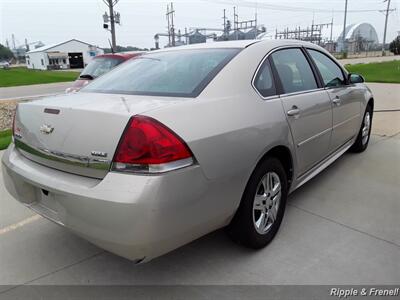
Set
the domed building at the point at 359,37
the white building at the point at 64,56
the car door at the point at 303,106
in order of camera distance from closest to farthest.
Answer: the car door at the point at 303,106, the white building at the point at 64,56, the domed building at the point at 359,37

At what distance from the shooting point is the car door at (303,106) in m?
2.97

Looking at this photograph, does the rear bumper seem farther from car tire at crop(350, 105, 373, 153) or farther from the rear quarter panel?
car tire at crop(350, 105, 373, 153)

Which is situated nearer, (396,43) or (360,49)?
(396,43)

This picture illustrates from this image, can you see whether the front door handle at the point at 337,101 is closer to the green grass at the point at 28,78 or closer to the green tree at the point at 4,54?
the green grass at the point at 28,78

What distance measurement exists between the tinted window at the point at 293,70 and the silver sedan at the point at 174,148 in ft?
0.06

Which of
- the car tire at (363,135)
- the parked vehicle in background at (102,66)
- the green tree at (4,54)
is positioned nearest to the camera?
the car tire at (363,135)

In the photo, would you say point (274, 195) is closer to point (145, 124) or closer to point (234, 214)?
point (234, 214)

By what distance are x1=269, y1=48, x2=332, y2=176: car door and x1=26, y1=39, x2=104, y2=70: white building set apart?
2349 inches

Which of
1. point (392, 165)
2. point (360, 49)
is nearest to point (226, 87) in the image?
point (392, 165)

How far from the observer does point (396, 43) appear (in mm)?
56031

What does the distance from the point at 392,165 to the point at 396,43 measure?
61092mm

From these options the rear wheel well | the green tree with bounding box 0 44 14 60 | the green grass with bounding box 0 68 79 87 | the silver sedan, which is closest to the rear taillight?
the silver sedan

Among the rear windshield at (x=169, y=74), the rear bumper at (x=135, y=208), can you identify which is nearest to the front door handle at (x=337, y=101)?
the rear windshield at (x=169, y=74)

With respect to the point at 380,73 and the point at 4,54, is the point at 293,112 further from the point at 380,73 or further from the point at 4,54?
the point at 4,54
